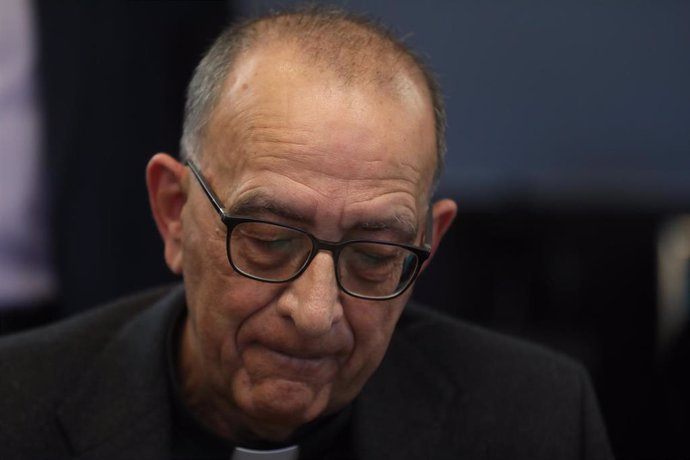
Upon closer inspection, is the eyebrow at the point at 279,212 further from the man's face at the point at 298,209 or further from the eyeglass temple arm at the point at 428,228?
the eyeglass temple arm at the point at 428,228

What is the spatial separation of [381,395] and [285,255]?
0.53 meters

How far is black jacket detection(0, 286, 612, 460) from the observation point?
1.84 metres

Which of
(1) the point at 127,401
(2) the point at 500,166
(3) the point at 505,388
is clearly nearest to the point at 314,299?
(1) the point at 127,401

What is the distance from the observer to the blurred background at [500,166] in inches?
113

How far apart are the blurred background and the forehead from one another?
1.25 meters

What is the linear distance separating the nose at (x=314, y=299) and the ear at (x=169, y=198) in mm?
326

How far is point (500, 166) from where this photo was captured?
4.89 metres

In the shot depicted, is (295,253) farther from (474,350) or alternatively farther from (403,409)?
(474,350)

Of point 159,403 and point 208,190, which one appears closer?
point 208,190

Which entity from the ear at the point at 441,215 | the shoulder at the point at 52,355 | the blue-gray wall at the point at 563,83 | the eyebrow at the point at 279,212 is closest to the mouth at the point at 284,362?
the eyebrow at the point at 279,212

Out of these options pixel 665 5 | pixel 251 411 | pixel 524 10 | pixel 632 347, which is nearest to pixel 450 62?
pixel 524 10

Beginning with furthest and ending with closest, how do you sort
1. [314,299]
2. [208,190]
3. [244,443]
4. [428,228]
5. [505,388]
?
[505,388] → [244,443] → [428,228] → [208,190] → [314,299]

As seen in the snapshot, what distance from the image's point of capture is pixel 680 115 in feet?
16.3

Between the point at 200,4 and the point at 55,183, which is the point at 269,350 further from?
the point at 200,4
